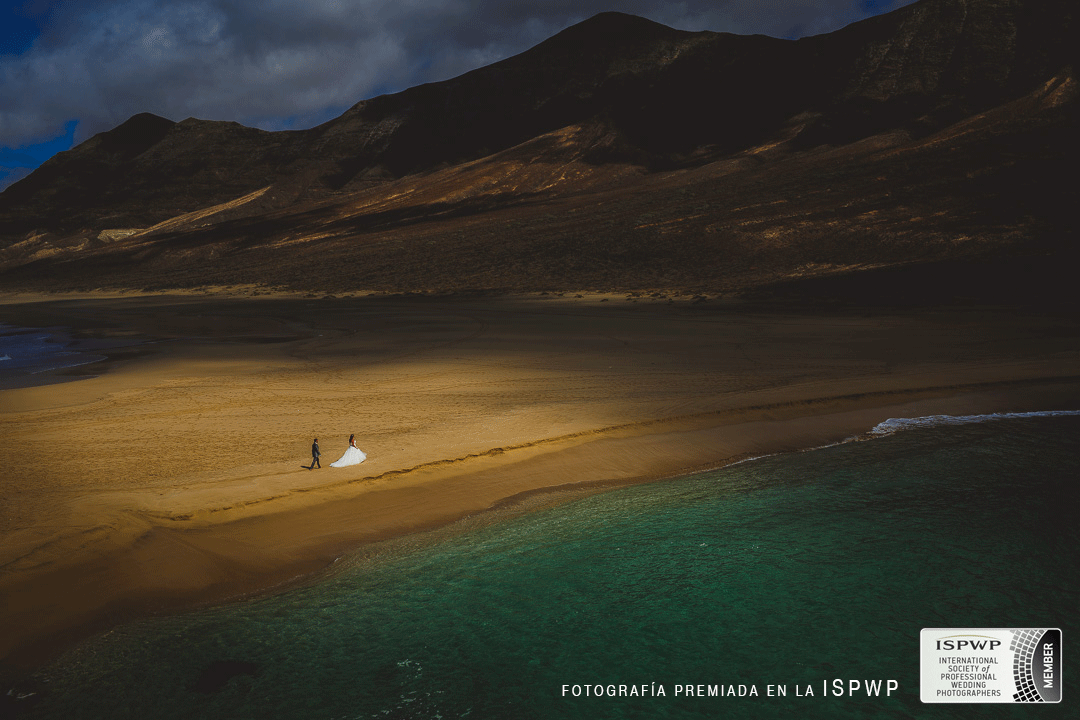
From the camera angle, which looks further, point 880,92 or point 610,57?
point 610,57

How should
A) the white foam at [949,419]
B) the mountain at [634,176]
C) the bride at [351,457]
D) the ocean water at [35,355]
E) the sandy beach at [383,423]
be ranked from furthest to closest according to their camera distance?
the mountain at [634,176], the ocean water at [35,355], the white foam at [949,419], the bride at [351,457], the sandy beach at [383,423]

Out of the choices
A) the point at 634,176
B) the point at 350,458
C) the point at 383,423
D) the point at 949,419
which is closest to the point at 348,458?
the point at 350,458

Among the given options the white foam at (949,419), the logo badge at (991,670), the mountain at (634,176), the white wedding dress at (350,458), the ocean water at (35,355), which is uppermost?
the mountain at (634,176)

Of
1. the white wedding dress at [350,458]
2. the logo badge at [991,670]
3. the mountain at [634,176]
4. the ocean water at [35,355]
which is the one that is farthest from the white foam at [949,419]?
the mountain at [634,176]

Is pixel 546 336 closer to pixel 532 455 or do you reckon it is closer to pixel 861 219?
pixel 532 455

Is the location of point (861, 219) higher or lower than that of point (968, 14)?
lower

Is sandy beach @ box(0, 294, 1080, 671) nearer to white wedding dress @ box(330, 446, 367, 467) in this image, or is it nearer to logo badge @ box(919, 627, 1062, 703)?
white wedding dress @ box(330, 446, 367, 467)

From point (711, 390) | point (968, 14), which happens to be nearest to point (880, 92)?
point (968, 14)

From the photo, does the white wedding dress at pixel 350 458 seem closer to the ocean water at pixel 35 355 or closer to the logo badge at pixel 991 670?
the logo badge at pixel 991 670
